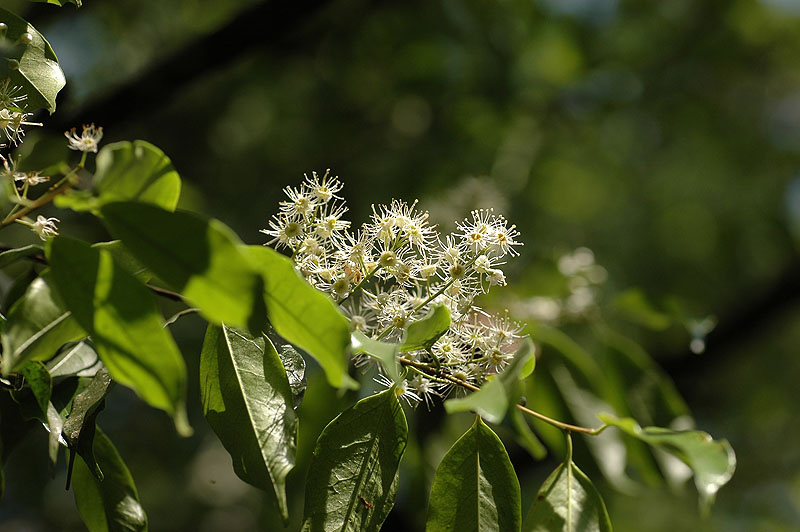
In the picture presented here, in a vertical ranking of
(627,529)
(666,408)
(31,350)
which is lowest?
(31,350)

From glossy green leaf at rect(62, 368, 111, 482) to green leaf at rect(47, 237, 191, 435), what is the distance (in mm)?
291

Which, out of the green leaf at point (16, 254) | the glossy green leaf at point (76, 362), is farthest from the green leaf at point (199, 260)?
the glossy green leaf at point (76, 362)

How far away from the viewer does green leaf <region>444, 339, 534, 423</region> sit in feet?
3.04

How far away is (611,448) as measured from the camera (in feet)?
7.16

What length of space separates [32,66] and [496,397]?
1002mm

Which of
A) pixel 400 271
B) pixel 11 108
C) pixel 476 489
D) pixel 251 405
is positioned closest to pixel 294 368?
pixel 251 405

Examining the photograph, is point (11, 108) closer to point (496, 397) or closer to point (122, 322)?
point (122, 322)

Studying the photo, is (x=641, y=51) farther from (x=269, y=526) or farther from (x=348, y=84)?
(x=269, y=526)

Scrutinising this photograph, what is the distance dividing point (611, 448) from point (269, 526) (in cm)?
314

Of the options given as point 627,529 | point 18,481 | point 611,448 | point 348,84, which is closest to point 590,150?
point 348,84

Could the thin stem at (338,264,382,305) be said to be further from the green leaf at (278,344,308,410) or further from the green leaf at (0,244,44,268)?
the green leaf at (0,244,44,268)

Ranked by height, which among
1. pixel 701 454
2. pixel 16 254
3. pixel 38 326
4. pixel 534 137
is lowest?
pixel 38 326

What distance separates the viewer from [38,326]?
3.29 ft

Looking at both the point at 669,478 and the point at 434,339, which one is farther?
the point at 669,478
